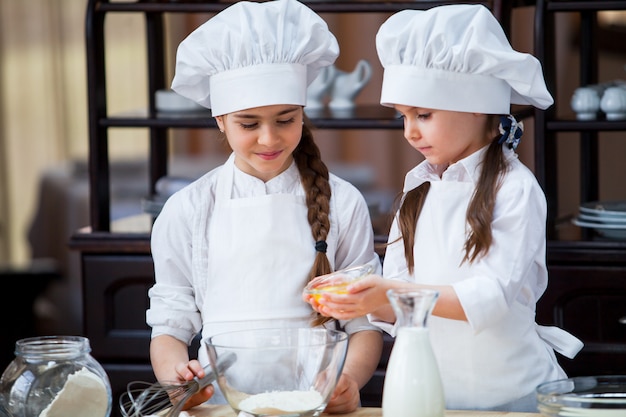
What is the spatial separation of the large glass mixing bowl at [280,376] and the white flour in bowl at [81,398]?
17 centimetres

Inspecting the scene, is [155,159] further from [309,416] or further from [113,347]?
[309,416]

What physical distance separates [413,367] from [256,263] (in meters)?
0.62

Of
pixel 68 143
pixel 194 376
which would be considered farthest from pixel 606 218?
pixel 68 143

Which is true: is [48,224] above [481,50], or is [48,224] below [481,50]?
below

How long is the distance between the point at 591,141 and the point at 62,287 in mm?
3628

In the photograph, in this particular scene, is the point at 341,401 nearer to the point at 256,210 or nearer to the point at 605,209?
the point at 256,210

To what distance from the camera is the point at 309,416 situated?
1.41 meters

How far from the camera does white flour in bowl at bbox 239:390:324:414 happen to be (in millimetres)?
1386

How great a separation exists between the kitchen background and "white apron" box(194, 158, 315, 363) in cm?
311

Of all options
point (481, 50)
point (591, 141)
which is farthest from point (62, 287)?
point (481, 50)

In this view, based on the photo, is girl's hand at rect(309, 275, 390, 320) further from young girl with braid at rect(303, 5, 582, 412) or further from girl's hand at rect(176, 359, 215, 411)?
girl's hand at rect(176, 359, 215, 411)

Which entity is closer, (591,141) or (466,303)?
(466,303)

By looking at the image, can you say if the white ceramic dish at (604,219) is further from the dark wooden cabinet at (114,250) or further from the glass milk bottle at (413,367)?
the glass milk bottle at (413,367)

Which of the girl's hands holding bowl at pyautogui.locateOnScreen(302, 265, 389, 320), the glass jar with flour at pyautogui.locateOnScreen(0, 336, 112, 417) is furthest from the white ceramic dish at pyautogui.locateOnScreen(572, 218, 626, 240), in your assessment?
the glass jar with flour at pyautogui.locateOnScreen(0, 336, 112, 417)
